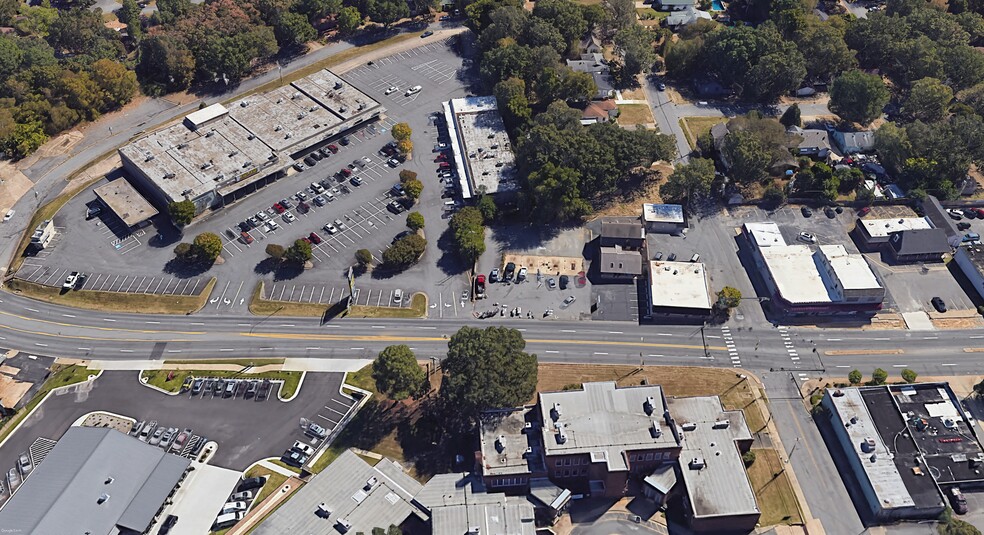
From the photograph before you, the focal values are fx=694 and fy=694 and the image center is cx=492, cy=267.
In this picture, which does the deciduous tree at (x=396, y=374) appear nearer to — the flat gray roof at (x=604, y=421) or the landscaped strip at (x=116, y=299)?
the flat gray roof at (x=604, y=421)

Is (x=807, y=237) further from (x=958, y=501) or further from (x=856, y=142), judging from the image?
(x=958, y=501)

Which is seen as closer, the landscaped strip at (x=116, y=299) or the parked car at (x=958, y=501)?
the parked car at (x=958, y=501)

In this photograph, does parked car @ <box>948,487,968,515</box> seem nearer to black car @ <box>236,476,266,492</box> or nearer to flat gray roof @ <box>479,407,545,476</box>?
flat gray roof @ <box>479,407,545,476</box>

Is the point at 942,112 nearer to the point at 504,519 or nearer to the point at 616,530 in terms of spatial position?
the point at 616,530

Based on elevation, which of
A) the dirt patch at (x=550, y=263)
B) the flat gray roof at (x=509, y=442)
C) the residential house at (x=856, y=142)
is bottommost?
the residential house at (x=856, y=142)

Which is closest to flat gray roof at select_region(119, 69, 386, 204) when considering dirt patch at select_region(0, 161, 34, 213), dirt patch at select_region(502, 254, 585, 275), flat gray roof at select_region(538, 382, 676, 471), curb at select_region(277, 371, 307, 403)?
dirt patch at select_region(0, 161, 34, 213)

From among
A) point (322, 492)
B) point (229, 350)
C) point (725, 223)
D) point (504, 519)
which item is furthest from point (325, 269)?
point (725, 223)

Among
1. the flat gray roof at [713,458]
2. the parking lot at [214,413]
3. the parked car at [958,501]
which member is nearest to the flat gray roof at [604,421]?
the flat gray roof at [713,458]
